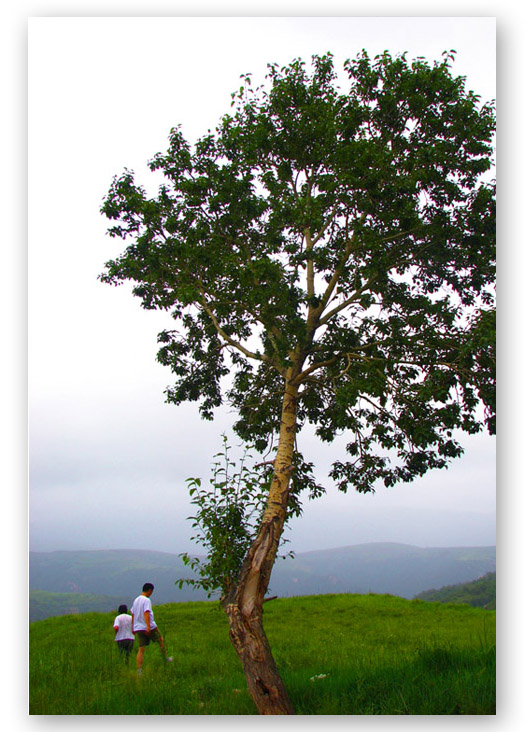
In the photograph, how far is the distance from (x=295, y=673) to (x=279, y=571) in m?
1.72

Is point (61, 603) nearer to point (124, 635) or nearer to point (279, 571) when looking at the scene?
point (124, 635)

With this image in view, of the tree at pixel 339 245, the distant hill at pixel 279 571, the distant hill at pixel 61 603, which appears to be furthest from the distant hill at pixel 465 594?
the distant hill at pixel 61 603

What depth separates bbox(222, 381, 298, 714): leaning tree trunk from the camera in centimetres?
652

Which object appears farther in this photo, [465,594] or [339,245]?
[465,594]

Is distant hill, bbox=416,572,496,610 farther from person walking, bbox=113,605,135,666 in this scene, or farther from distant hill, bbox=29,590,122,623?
distant hill, bbox=29,590,122,623

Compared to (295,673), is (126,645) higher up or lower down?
lower down

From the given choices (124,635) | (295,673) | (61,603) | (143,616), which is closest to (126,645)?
(124,635)

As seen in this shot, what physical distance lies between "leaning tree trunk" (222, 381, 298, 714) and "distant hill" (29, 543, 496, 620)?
1.37 feet

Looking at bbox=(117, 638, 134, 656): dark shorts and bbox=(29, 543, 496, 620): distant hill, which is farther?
bbox=(117, 638, 134, 656): dark shorts

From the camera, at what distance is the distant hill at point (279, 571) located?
315 inches

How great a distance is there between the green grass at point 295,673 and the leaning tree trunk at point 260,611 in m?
0.48

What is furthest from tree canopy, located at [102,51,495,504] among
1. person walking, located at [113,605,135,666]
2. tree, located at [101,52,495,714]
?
person walking, located at [113,605,135,666]

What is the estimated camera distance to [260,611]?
6961 millimetres

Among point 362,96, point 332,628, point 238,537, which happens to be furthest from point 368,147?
point 332,628
